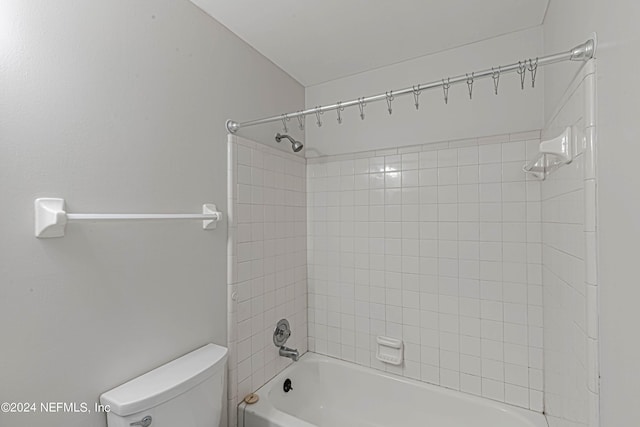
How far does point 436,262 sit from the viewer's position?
1.85m

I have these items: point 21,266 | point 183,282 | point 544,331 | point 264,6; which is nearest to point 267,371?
point 183,282

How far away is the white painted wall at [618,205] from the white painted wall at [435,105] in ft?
2.50

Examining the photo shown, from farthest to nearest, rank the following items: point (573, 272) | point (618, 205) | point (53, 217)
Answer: point (573, 272)
point (53, 217)
point (618, 205)

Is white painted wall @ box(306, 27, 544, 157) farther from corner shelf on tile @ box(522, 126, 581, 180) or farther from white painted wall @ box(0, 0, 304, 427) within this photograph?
white painted wall @ box(0, 0, 304, 427)

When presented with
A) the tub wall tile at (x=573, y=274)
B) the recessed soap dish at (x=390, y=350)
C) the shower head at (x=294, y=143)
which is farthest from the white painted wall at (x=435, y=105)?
the recessed soap dish at (x=390, y=350)

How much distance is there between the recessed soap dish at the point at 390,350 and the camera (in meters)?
1.94

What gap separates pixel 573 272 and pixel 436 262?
824 mm

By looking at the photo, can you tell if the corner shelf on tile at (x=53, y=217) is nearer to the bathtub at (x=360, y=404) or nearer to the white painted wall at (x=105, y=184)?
the white painted wall at (x=105, y=184)

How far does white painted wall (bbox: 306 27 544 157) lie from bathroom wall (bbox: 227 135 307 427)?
0.40 metres

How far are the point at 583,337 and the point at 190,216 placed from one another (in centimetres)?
145

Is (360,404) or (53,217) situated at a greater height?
(53,217)

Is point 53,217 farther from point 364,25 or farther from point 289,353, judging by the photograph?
point 364,25

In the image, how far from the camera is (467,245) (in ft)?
5.80

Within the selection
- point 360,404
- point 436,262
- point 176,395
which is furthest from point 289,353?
point 436,262
